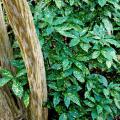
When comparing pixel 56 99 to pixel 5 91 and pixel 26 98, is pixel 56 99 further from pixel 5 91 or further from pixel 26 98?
pixel 5 91

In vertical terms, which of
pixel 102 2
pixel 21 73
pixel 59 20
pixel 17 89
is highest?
pixel 102 2

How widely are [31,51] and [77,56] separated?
0.39 meters

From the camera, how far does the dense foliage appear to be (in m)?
2.53

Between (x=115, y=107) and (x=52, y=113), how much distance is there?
23.7 inches

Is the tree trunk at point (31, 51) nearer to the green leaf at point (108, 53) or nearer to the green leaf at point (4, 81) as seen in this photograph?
the green leaf at point (4, 81)

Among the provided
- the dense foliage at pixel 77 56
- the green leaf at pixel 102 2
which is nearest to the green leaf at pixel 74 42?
the dense foliage at pixel 77 56

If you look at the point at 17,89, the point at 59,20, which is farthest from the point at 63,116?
the point at 59,20

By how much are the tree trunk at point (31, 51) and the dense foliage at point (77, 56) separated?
0.08 metres

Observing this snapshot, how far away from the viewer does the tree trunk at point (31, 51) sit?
2180 mm

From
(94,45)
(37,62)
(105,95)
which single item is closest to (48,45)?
(37,62)

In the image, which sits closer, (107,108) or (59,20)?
(59,20)

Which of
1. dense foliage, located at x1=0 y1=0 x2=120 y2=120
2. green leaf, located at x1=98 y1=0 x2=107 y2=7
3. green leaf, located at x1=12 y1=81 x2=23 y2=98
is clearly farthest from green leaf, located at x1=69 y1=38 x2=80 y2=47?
green leaf, located at x1=12 y1=81 x2=23 y2=98

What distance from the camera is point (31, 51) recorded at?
2.41m

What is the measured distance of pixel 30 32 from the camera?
7.59 ft
